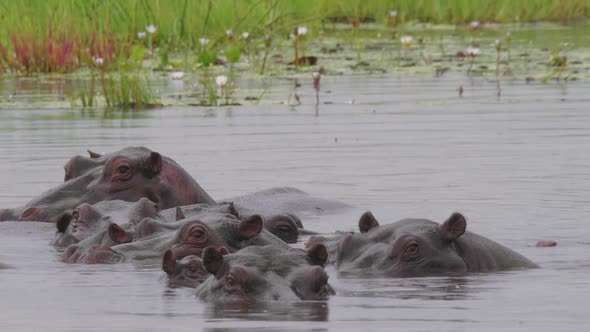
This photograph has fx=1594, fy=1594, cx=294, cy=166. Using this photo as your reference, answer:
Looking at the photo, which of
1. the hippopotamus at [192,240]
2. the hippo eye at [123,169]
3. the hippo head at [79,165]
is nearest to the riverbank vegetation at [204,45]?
the hippo head at [79,165]

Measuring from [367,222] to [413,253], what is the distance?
350mm

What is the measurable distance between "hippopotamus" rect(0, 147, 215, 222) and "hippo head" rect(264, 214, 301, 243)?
862 mm

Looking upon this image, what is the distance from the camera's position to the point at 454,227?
6855 mm

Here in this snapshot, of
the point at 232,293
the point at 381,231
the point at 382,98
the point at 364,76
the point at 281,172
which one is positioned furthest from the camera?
the point at 364,76

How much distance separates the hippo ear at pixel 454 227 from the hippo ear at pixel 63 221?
6.70 feet

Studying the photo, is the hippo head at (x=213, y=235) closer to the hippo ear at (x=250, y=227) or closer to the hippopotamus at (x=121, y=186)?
the hippo ear at (x=250, y=227)

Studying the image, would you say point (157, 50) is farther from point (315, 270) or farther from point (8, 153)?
point (315, 270)

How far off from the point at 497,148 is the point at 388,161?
1079 millimetres

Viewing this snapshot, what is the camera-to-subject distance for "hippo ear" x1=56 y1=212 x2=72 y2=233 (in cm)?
795

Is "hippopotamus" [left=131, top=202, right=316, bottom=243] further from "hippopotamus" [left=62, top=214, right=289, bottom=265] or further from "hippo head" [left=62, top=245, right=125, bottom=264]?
"hippo head" [left=62, top=245, right=125, bottom=264]

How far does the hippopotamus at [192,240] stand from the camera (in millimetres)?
6820

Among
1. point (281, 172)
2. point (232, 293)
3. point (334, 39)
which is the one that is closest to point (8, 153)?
point (281, 172)

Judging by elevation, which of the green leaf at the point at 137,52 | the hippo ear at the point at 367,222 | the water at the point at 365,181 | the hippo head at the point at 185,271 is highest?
the green leaf at the point at 137,52

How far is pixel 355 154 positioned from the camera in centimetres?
1220
